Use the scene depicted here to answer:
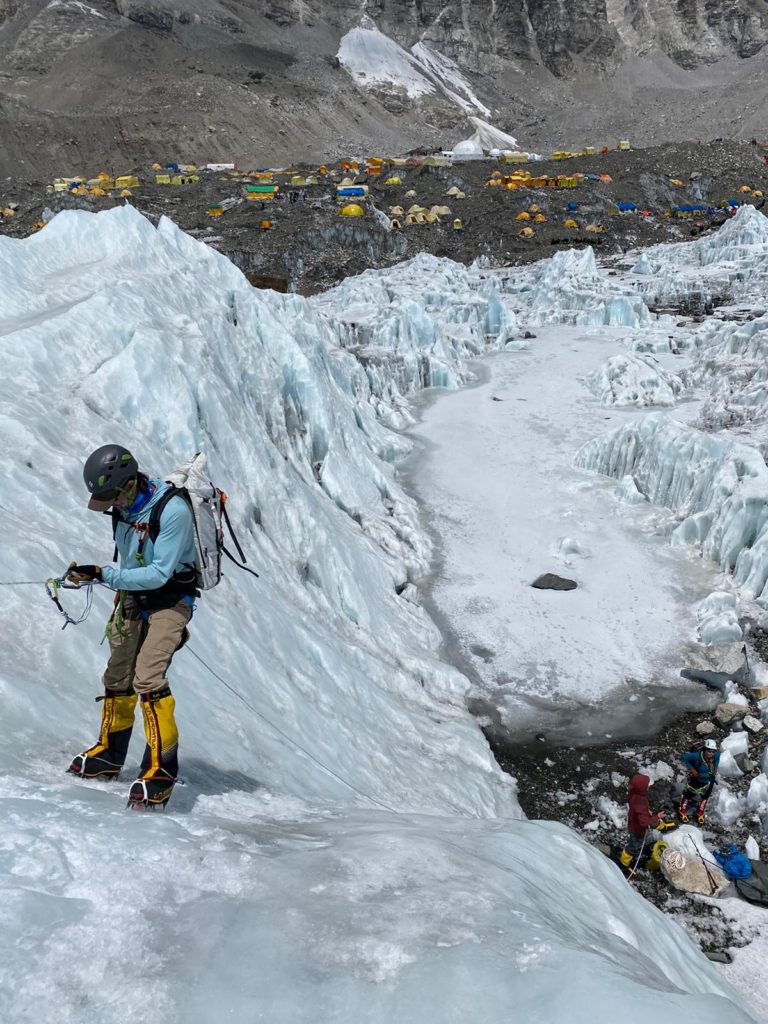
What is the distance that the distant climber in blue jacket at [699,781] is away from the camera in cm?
942

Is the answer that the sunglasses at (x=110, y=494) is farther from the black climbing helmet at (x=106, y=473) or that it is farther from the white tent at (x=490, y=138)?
the white tent at (x=490, y=138)

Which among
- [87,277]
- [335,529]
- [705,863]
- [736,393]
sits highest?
[87,277]

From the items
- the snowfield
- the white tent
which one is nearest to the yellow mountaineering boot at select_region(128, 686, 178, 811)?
the snowfield

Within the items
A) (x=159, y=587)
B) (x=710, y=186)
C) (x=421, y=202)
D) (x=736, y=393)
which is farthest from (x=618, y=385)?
(x=710, y=186)

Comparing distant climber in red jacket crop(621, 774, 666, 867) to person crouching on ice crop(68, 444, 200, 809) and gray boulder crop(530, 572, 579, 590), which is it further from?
person crouching on ice crop(68, 444, 200, 809)

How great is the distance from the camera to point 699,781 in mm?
9492

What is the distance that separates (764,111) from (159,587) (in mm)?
131656

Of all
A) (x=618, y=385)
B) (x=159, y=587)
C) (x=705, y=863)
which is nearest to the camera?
(x=159, y=587)

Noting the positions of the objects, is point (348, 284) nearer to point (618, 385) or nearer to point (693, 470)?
point (618, 385)

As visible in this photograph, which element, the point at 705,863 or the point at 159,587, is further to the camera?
the point at 705,863

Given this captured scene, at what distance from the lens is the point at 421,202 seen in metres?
61.8

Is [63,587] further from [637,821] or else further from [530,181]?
[530,181]

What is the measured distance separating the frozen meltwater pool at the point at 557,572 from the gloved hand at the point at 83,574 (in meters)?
8.86

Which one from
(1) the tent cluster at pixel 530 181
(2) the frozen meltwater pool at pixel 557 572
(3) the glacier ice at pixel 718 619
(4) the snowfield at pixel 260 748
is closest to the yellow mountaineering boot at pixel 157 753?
(4) the snowfield at pixel 260 748
